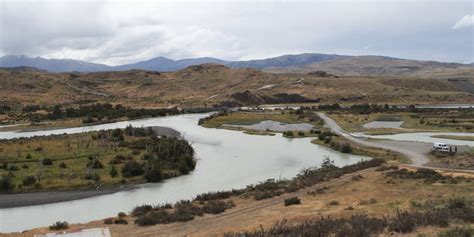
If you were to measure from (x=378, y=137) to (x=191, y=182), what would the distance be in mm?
36530

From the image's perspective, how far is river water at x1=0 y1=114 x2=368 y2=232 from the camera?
3303 cm

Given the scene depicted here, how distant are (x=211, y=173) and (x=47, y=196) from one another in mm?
16071

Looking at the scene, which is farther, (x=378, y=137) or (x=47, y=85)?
(x=47, y=85)

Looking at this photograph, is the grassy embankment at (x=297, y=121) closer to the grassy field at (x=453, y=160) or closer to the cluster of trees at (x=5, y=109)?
the grassy field at (x=453, y=160)

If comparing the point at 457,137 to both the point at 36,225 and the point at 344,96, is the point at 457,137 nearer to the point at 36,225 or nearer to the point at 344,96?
the point at 36,225

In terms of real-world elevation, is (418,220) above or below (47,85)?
below

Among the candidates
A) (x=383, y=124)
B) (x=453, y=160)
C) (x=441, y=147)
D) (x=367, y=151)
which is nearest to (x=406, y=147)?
(x=367, y=151)

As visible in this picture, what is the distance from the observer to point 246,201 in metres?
33.3

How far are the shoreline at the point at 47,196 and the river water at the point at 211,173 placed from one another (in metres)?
0.86

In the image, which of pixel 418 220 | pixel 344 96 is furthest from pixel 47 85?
pixel 418 220

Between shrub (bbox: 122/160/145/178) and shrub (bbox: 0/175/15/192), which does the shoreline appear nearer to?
shrub (bbox: 0/175/15/192)

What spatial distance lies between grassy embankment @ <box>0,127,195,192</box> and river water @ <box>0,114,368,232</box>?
8.05 feet

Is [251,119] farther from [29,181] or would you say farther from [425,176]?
[29,181]

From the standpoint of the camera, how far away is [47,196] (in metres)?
37.5
